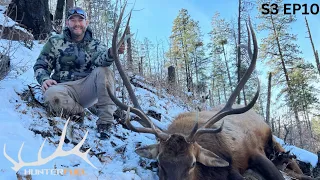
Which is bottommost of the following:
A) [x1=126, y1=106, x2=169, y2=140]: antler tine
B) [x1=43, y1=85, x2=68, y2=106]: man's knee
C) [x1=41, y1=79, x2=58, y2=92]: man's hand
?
[x1=126, y1=106, x2=169, y2=140]: antler tine

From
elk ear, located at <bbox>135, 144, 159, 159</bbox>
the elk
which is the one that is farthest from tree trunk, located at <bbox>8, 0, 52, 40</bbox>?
elk ear, located at <bbox>135, 144, 159, 159</bbox>

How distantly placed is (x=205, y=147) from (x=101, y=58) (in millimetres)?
1986

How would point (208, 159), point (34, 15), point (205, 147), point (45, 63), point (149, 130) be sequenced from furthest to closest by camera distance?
point (34, 15) < point (45, 63) < point (205, 147) < point (149, 130) < point (208, 159)

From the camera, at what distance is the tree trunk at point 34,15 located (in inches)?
359

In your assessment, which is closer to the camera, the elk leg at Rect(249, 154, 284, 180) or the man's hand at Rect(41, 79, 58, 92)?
the elk leg at Rect(249, 154, 284, 180)

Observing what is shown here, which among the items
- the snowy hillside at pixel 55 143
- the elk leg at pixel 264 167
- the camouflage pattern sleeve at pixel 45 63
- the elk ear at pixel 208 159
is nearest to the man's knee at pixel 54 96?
the snowy hillside at pixel 55 143

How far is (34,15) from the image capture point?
935cm

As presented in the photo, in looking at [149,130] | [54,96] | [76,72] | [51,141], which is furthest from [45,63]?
[149,130]

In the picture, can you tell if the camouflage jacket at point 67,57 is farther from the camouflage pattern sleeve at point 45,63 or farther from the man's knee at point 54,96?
the man's knee at point 54,96

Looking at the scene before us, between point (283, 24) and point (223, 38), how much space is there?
9837mm

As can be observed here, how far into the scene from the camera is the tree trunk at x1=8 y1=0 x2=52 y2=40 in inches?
359

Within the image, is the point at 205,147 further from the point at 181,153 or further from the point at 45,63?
the point at 45,63

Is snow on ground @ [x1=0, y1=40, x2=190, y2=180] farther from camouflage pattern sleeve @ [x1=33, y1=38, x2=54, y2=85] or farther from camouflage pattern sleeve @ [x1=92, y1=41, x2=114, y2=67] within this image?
camouflage pattern sleeve @ [x1=92, y1=41, x2=114, y2=67]

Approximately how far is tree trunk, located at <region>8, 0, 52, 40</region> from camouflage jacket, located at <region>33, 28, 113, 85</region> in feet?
14.1
